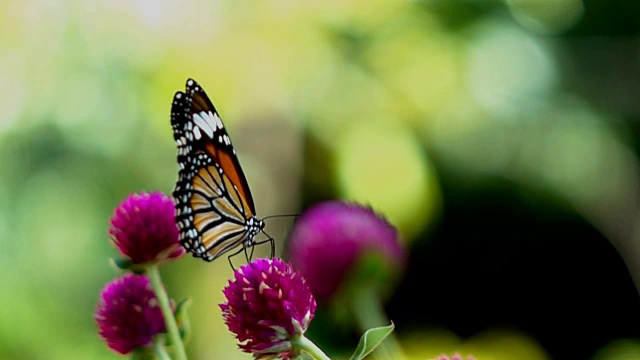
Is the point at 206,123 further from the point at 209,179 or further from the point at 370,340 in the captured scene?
the point at 370,340

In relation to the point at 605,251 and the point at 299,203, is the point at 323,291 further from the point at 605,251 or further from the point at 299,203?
the point at 605,251

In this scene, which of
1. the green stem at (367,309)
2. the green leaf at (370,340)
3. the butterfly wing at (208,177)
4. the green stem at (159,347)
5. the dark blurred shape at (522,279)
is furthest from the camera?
the dark blurred shape at (522,279)

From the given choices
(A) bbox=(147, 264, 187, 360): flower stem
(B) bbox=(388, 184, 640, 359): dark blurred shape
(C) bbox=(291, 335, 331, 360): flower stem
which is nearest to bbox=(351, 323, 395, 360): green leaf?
(C) bbox=(291, 335, 331, 360): flower stem

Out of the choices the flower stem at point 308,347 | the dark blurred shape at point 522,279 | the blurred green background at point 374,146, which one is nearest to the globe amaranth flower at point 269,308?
the flower stem at point 308,347

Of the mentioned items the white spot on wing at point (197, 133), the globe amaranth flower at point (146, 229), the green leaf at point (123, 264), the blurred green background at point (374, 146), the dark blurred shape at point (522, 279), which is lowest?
the dark blurred shape at point (522, 279)

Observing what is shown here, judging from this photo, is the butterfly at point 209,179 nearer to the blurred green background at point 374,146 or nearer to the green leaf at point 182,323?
the green leaf at point 182,323

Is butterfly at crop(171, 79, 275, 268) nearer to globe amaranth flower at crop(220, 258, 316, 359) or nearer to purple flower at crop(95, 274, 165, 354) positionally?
purple flower at crop(95, 274, 165, 354)
